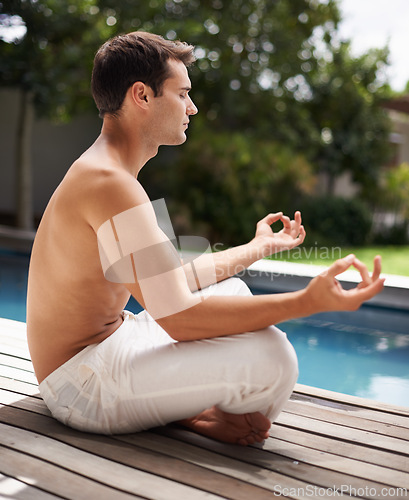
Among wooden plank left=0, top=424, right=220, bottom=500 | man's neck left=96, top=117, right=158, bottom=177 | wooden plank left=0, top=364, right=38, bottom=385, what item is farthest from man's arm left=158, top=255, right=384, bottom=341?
wooden plank left=0, top=364, right=38, bottom=385

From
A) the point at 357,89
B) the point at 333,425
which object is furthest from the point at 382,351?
the point at 357,89

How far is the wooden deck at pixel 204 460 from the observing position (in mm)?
1449

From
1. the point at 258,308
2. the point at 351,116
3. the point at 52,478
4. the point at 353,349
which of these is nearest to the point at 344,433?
the point at 258,308

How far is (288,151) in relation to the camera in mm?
9578

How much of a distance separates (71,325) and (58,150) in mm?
11710

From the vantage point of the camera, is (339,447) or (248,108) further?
(248,108)

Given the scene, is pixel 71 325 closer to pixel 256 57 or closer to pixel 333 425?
pixel 333 425

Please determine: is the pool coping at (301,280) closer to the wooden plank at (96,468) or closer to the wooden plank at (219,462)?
the wooden plank at (219,462)

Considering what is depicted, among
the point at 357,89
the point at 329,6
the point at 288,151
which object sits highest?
the point at 329,6

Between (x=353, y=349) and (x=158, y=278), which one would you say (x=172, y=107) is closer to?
(x=158, y=278)

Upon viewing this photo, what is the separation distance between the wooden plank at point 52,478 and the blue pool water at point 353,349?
237 centimetres

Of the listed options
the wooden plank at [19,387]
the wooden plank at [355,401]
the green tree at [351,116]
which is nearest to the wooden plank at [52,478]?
the wooden plank at [19,387]

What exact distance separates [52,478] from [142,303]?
19.2 inches

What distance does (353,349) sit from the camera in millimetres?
4359
